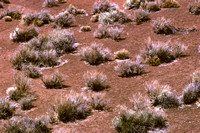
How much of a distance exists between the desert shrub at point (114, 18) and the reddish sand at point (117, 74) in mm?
467

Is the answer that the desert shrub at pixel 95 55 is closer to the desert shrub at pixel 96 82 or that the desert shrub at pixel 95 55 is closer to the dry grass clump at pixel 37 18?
the desert shrub at pixel 96 82

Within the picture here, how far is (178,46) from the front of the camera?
10320 millimetres

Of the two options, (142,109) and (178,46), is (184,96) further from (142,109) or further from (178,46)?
(178,46)

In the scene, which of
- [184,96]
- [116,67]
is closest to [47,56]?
[116,67]

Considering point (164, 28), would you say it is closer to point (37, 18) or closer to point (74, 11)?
point (74, 11)

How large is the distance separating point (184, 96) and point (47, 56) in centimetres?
541

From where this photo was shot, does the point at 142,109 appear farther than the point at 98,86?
No

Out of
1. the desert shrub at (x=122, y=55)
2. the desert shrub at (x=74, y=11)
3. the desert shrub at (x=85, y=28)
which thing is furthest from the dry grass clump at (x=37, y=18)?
the desert shrub at (x=122, y=55)

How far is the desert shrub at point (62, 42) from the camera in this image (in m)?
11.7

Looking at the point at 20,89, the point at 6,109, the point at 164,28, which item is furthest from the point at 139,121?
the point at 164,28

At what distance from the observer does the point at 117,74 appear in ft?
31.0

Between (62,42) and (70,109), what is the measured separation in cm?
569

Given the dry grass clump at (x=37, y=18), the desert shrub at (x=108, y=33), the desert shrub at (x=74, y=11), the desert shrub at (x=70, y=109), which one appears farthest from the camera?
the desert shrub at (x=74, y=11)

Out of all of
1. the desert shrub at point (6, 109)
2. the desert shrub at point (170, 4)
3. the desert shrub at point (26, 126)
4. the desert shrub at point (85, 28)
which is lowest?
the desert shrub at point (85, 28)
